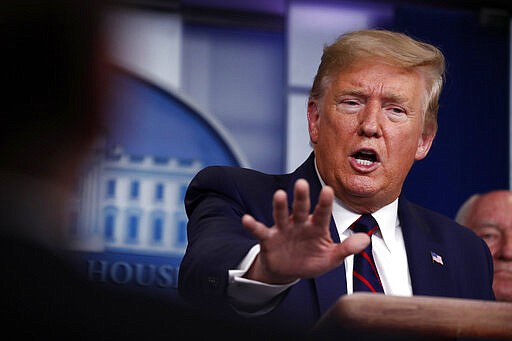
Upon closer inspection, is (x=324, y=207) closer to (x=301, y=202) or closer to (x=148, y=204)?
(x=301, y=202)

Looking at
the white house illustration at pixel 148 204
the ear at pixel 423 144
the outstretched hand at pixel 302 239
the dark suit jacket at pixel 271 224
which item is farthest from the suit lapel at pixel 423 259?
the white house illustration at pixel 148 204

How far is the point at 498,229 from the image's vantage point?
352 cm

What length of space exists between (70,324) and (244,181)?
1.47 m

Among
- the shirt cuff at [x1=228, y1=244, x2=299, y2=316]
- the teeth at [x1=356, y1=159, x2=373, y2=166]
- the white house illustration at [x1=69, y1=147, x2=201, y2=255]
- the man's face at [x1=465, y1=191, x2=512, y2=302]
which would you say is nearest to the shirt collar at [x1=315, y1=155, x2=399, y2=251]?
the teeth at [x1=356, y1=159, x2=373, y2=166]

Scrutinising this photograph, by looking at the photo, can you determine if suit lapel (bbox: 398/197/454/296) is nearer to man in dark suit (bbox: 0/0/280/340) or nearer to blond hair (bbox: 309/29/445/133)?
blond hair (bbox: 309/29/445/133)

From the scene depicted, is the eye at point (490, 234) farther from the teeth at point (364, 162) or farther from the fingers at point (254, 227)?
the fingers at point (254, 227)

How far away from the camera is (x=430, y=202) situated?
4363 mm

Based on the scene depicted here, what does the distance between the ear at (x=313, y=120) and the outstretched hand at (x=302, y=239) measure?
1.04 meters

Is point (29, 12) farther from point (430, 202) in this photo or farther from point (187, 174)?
point (430, 202)

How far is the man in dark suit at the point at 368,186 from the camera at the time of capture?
197 centimetres

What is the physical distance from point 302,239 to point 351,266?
2.22 ft

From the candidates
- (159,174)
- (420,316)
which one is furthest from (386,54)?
(159,174)

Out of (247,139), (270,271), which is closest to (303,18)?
(247,139)

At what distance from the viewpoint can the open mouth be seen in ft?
7.34
